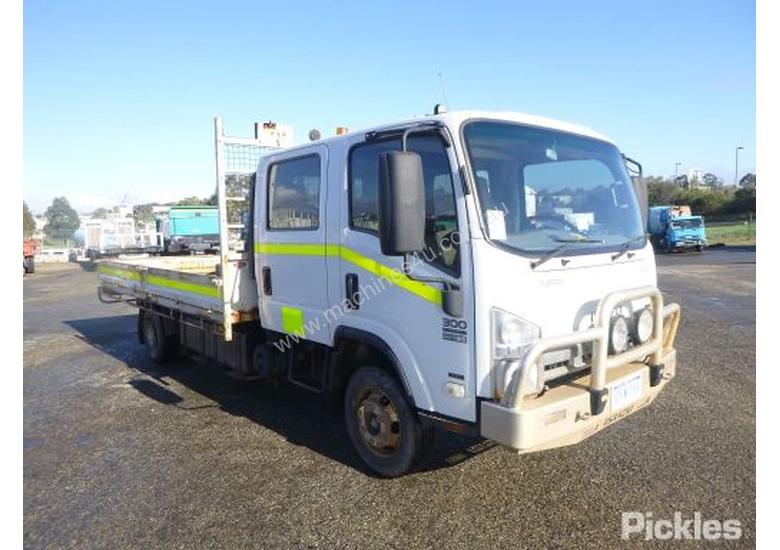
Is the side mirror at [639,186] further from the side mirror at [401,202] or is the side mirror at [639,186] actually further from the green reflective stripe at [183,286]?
the green reflective stripe at [183,286]

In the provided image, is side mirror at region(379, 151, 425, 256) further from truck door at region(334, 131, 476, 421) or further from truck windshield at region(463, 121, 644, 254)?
truck windshield at region(463, 121, 644, 254)

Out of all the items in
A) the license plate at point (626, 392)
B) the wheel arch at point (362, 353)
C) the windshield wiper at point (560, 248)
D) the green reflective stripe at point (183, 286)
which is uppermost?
the windshield wiper at point (560, 248)

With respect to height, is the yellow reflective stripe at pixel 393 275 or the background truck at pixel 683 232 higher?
the background truck at pixel 683 232

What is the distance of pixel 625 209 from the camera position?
419cm

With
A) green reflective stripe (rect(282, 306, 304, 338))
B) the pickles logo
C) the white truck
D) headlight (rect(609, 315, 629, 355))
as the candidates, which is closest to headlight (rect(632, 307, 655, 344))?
the white truck

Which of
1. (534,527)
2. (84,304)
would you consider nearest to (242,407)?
(534,527)

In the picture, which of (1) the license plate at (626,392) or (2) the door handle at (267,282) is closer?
(1) the license plate at (626,392)

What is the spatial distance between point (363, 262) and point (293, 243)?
976 millimetres

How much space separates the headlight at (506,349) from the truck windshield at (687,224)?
103 ft

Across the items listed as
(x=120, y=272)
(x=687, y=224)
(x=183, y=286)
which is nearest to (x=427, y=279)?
(x=183, y=286)

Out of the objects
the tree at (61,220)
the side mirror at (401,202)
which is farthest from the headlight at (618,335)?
the tree at (61,220)

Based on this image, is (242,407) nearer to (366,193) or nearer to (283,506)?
(283,506)

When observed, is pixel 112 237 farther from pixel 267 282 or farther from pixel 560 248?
pixel 560 248

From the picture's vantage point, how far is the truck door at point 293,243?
438cm
